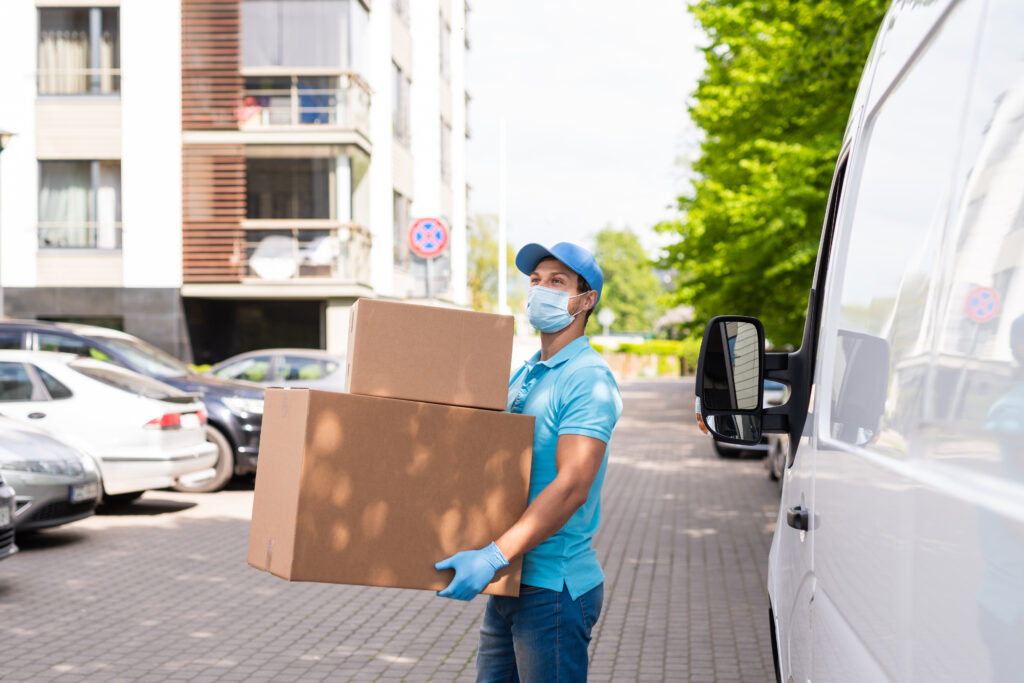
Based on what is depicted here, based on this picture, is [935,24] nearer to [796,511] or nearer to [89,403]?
[796,511]

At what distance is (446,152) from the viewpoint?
126 ft

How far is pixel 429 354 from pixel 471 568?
55cm

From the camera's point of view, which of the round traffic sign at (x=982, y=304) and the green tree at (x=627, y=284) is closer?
the round traffic sign at (x=982, y=304)

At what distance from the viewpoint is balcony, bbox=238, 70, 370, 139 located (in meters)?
26.8

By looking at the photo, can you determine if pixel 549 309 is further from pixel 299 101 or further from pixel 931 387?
pixel 299 101

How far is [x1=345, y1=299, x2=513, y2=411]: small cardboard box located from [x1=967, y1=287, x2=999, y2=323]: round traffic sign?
1.53 meters

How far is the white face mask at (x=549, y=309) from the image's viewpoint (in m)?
3.17

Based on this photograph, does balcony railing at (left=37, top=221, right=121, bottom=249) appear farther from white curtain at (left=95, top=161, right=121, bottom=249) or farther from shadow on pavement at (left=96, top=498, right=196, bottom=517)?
shadow on pavement at (left=96, top=498, right=196, bottom=517)

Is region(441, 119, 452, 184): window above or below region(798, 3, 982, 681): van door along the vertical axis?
above

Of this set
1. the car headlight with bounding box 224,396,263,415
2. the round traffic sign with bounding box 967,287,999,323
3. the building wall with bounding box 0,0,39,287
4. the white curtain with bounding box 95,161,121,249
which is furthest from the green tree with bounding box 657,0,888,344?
the building wall with bounding box 0,0,39,287

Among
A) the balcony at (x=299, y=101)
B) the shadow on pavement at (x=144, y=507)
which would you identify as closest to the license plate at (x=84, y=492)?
the shadow on pavement at (x=144, y=507)

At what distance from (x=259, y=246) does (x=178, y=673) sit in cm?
2148

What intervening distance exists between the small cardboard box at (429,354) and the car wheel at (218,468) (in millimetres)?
10445

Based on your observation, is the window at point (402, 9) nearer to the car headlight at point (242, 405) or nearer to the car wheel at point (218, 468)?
the car headlight at point (242, 405)
